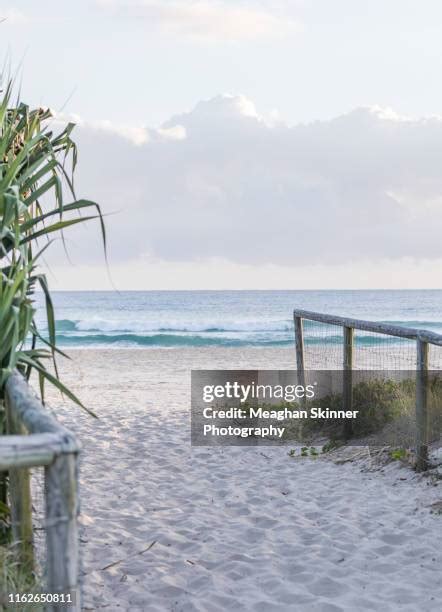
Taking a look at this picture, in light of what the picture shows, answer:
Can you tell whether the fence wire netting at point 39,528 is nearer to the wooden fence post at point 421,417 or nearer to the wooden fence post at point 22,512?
the wooden fence post at point 22,512

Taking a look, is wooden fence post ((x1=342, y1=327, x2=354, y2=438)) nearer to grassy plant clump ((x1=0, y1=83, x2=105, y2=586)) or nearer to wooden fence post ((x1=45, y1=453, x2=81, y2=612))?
grassy plant clump ((x1=0, y1=83, x2=105, y2=586))

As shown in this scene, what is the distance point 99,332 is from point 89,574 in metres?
32.1

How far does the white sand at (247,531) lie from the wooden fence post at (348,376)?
2.38ft

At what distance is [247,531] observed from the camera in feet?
17.4

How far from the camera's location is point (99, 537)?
517 centimetres

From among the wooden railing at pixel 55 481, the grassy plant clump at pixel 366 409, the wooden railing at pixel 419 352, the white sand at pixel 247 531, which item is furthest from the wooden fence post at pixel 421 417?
the wooden railing at pixel 55 481

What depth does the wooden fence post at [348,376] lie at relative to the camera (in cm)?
793

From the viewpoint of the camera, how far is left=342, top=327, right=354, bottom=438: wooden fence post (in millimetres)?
7930

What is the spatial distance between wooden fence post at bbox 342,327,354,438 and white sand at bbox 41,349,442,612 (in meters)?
0.73

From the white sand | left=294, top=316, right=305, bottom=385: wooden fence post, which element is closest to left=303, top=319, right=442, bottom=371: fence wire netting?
left=294, top=316, right=305, bottom=385: wooden fence post

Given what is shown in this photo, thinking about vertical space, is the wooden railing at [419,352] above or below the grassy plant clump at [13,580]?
above

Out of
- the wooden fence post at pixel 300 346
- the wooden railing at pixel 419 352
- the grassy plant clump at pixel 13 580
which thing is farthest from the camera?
the wooden fence post at pixel 300 346

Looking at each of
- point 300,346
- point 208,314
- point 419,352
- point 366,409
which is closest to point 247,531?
point 419,352

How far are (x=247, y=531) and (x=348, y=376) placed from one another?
3.08 metres
